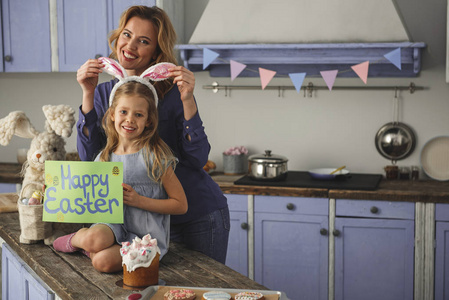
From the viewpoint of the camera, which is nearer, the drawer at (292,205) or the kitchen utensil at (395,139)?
the drawer at (292,205)

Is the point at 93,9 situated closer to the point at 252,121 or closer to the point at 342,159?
the point at 252,121

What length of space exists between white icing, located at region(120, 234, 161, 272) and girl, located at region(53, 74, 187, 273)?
4.3 inches

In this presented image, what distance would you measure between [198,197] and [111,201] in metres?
0.41

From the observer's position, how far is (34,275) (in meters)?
1.81

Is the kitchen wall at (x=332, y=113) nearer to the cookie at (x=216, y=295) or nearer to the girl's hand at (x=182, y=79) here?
the girl's hand at (x=182, y=79)

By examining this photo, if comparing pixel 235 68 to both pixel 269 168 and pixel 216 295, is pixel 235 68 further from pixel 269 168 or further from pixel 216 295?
pixel 216 295

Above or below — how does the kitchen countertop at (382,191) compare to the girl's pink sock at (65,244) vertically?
below

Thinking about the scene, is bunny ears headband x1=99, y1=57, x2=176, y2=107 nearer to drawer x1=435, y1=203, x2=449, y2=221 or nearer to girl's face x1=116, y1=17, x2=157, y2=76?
girl's face x1=116, y1=17, x2=157, y2=76

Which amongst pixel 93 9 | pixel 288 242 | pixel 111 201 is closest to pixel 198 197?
pixel 111 201

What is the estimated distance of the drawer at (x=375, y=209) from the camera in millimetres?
3309

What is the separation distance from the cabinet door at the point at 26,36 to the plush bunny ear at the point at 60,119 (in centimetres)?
216

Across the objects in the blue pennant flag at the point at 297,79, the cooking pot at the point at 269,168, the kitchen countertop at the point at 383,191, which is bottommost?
the kitchen countertop at the point at 383,191

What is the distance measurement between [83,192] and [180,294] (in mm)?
448

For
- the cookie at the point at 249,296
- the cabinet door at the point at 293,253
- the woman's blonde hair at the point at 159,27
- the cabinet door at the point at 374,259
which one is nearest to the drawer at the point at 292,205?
the cabinet door at the point at 293,253
